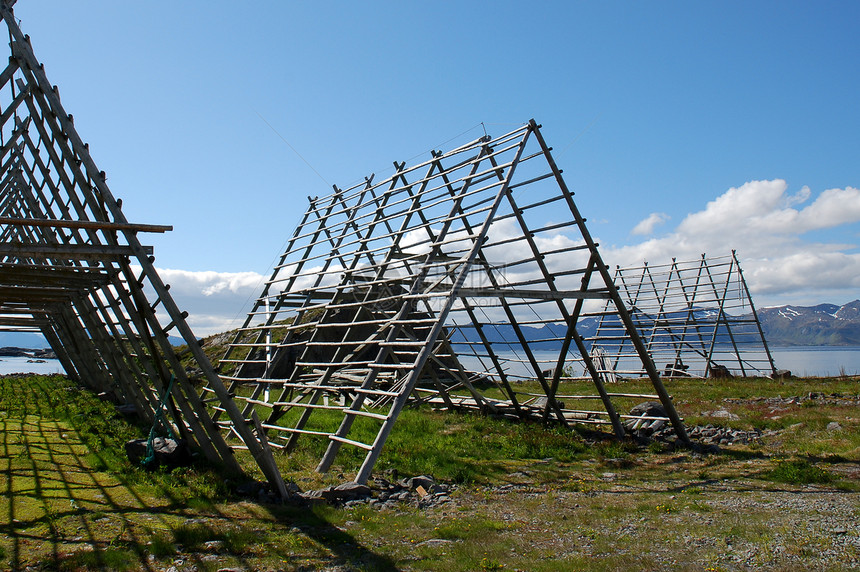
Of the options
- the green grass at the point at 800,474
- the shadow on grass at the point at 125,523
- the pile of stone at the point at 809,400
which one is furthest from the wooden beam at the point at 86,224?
the pile of stone at the point at 809,400

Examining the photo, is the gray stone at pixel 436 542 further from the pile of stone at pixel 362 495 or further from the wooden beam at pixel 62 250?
the wooden beam at pixel 62 250

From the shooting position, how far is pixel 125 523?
18.8 feet

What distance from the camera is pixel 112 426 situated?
37.3ft

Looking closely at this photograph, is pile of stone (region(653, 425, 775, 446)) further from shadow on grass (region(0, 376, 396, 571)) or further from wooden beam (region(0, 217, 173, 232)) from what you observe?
wooden beam (region(0, 217, 173, 232))

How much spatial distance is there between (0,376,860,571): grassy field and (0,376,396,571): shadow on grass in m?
0.02

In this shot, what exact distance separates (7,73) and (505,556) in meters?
8.55

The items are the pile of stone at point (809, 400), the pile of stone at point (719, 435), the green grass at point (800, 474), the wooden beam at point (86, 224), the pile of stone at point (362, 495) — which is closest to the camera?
the wooden beam at point (86, 224)

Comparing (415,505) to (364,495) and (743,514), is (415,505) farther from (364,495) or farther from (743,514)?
(743,514)

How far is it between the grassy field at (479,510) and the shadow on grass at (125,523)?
0.9 inches

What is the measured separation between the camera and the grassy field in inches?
192

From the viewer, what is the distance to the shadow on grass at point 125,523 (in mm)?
4852

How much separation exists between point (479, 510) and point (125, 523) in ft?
12.0

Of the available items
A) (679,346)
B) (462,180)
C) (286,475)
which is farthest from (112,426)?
(679,346)

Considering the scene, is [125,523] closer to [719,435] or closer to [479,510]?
[479,510]
